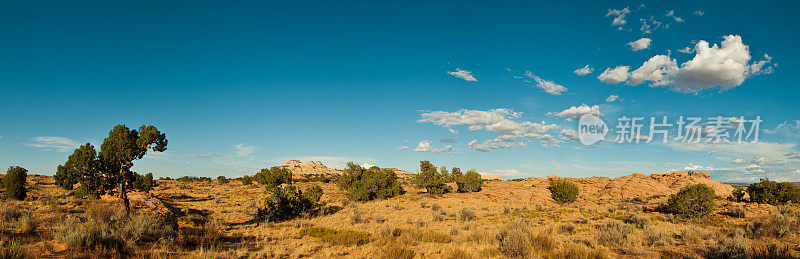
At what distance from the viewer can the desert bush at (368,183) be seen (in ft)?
101

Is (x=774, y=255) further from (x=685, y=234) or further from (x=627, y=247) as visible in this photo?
(x=685, y=234)

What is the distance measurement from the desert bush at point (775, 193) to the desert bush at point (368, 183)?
34.0m

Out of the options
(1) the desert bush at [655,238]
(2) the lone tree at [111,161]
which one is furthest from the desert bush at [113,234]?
(1) the desert bush at [655,238]

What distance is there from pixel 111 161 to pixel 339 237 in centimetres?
1367

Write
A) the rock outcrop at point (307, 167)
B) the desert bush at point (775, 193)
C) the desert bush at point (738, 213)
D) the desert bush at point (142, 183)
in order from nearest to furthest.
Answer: the desert bush at point (738, 213), the desert bush at point (142, 183), the desert bush at point (775, 193), the rock outcrop at point (307, 167)

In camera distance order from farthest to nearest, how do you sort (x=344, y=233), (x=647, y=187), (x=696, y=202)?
1. (x=647, y=187)
2. (x=696, y=202)
3. (x=344, y=233)

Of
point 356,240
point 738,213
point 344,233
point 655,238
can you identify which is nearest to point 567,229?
point 655,238

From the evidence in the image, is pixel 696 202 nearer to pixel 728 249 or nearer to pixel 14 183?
pixel 728 249

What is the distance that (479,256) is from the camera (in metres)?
9.34

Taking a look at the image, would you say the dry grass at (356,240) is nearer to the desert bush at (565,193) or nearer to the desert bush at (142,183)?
the desert bush at (142,183)

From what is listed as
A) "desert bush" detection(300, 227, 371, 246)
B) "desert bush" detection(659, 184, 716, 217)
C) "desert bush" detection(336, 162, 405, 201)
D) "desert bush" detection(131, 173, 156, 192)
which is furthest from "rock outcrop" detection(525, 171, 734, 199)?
"desert bush" detection(131, 173, 156, 192)

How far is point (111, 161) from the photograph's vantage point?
15.7 m

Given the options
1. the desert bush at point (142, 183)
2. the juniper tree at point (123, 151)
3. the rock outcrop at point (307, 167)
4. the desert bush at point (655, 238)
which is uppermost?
the juniper tree at point (123, 151)

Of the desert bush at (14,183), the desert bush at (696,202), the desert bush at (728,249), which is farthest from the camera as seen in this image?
the desert bush at (14,183)
